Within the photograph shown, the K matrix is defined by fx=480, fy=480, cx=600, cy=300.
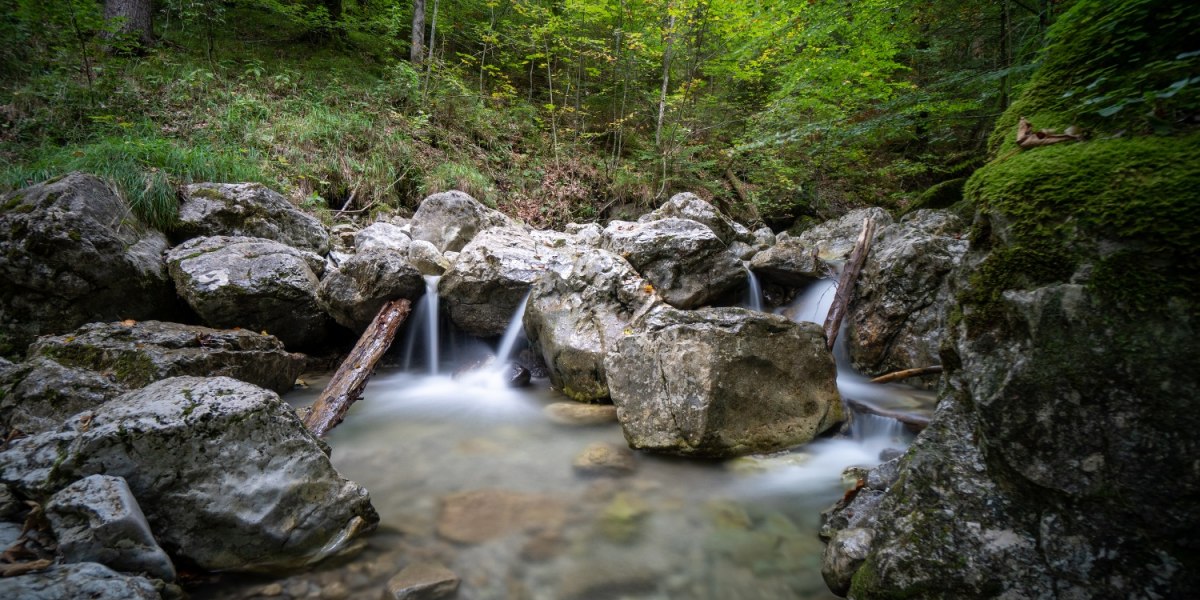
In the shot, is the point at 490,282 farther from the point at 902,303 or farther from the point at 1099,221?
the point at 1099,221

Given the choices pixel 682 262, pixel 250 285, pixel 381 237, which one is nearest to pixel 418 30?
pixel 381 237

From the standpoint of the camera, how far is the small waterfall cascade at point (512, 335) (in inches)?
247

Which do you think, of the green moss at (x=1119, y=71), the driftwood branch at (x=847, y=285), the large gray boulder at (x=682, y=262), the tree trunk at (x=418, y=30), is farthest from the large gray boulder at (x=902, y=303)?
the tree trunk at (x=418, y=30)

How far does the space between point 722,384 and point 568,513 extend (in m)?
1.43

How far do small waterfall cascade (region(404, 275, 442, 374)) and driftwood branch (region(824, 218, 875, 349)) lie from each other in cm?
499

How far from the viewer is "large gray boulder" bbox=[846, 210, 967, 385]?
539 cm

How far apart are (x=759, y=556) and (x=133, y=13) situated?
47.7 feet

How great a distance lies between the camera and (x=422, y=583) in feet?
7.96

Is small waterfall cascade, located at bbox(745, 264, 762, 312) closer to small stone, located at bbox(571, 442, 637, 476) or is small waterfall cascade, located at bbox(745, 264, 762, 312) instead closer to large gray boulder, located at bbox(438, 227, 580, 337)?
large gray boulder, located at bbox(438, 227, 580, 337)

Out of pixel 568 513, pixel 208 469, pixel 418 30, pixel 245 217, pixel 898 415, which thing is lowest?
pixel 568 513

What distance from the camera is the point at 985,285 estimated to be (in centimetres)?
175

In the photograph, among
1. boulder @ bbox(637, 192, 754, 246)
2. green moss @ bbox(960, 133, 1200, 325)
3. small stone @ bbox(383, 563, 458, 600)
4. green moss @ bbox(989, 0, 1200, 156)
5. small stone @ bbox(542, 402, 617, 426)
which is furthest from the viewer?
→ boulder @ bbox(637, 192, 754, 246)

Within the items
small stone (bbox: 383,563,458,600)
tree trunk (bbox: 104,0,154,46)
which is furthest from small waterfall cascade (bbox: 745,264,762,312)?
tree trunk (bbox: 104,0,154,46)

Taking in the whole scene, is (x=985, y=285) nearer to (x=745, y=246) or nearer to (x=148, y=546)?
(x=148, y=546)
